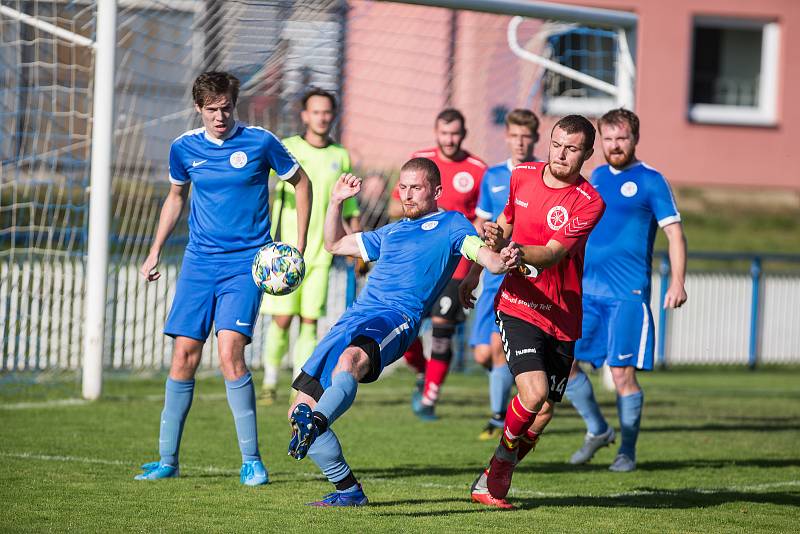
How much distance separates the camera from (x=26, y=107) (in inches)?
423

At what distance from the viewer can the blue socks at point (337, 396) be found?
5.55 metres

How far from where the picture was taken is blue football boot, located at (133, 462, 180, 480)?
21.3 ft

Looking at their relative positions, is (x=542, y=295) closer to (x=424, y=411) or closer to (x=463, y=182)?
(x=463, y=182)

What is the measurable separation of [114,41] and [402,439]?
4.07 m

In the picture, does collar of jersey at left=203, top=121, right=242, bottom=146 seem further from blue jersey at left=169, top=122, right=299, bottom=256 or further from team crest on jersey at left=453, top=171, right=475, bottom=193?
team crest on jersey at left=453, top=171, right=475, bottom=193

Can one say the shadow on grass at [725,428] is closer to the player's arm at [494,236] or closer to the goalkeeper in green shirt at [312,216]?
the goalkeeper in green shirt at [312,216]

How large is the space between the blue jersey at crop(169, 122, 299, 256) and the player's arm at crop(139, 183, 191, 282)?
0.18 metres

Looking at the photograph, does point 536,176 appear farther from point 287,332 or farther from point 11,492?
point 287,332

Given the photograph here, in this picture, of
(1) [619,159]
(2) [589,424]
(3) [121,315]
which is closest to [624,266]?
(1) [619,159]

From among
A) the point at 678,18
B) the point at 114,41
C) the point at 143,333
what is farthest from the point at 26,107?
the point at 678,18

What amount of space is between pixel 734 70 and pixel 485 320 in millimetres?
16180

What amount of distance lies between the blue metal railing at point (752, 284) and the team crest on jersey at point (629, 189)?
26.3ft

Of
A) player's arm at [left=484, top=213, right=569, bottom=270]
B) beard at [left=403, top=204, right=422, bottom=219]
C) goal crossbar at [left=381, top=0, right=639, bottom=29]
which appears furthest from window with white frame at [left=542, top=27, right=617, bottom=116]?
player's arm at [left=484, top=213, right=569, bottom=270]

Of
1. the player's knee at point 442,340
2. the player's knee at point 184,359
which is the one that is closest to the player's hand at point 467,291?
the player's knee at point 184,359
